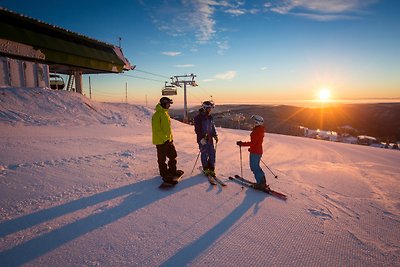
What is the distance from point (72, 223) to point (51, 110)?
1183cm

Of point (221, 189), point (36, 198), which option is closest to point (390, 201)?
point (221, 189)

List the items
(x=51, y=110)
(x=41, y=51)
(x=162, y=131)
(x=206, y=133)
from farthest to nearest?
(x=51, y=110), (x=41, y=51), (x=206, y=133), (x=162, y=131)

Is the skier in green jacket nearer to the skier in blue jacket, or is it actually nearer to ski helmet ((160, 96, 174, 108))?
ski helmet ((160, 96, 174, 108))

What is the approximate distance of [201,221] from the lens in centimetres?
375

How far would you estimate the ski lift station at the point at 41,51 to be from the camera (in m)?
7.09

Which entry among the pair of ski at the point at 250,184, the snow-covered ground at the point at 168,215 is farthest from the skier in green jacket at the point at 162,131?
the pair of ski at the point at 250,184

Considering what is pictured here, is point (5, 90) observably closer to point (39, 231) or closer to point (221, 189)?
point (39, 231)

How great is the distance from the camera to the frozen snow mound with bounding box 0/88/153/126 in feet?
35.4

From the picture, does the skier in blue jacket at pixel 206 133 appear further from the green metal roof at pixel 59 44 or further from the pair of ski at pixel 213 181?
the green metal roof at pixel 59 44

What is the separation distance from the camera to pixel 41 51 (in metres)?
8.02

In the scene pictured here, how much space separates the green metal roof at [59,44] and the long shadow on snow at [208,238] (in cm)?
815

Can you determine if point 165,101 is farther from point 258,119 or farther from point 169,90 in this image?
point 169,90

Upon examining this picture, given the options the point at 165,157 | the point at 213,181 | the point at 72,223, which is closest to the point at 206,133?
the point at 213,181

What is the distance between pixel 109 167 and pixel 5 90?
11356 mm
